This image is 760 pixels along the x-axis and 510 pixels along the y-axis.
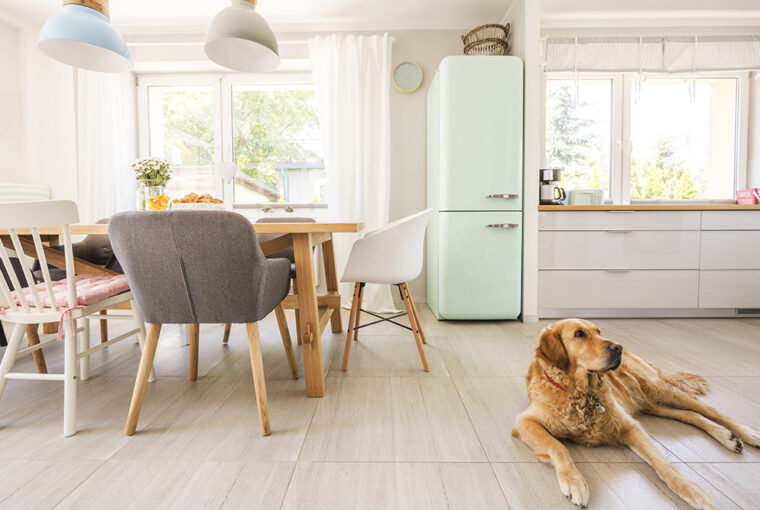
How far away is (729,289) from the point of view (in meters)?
2.90

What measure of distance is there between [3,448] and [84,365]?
0.62 meters

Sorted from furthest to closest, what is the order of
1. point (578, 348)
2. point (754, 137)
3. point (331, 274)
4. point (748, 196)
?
point (754, 137)
point (748, 196)
point (331, 274)
point (578, 348)

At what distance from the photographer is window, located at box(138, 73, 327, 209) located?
3.74m

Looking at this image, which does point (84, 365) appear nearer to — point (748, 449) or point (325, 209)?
point (325, 209)

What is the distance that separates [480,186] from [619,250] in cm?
116

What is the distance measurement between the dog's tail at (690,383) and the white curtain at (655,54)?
8.92ft

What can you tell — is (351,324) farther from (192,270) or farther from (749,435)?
(749,435)

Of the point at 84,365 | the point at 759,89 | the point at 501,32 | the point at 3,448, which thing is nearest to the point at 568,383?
the point at 3,448

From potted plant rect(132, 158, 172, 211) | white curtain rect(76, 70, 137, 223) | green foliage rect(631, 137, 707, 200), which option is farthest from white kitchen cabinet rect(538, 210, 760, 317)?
white curtain rect(76, 70, 137, 223)

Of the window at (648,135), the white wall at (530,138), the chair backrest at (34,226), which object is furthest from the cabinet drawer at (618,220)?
the chair backrest at (34,226)

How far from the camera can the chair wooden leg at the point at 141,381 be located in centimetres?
134

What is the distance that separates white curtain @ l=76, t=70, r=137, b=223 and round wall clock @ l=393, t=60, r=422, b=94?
2474mm

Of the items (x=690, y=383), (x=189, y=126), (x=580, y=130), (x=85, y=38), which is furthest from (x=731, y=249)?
(x=189, y=126)

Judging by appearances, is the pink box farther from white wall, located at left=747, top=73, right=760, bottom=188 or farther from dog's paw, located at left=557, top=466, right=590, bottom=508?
Result: dog's paw, located at left=557, top=466, right=590, bottom=508
